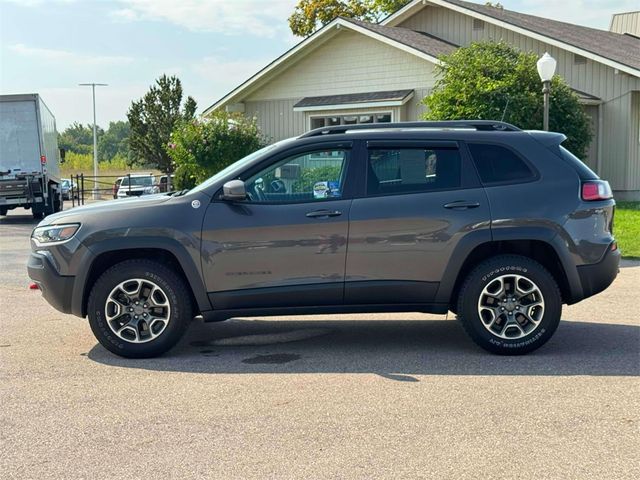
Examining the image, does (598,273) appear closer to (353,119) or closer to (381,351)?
(381,351)

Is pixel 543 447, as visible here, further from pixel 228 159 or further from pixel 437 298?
pixel 228 159

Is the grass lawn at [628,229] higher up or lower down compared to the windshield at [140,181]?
lower down

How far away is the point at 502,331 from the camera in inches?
238

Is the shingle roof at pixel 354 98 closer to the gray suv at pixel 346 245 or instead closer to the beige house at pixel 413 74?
the beige house at pixel 413 74

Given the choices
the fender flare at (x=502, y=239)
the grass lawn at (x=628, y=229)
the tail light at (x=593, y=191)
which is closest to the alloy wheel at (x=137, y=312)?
the fender flare at (x=502, y=239)

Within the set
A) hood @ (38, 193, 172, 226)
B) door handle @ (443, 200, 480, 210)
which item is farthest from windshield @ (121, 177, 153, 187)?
door handle @ (443, 200, 480, 210)

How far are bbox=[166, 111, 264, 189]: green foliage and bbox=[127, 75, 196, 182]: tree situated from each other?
2960cm

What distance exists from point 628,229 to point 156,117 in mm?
42046

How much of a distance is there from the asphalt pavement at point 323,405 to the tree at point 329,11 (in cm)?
3448

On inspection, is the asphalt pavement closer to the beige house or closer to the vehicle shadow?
the vehicle shadow

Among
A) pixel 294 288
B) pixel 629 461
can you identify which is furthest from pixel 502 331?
pixel 629 461

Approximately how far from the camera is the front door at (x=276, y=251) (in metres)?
5.96

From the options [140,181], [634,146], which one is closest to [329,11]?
[140,181]

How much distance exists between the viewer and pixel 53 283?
20.0ft
